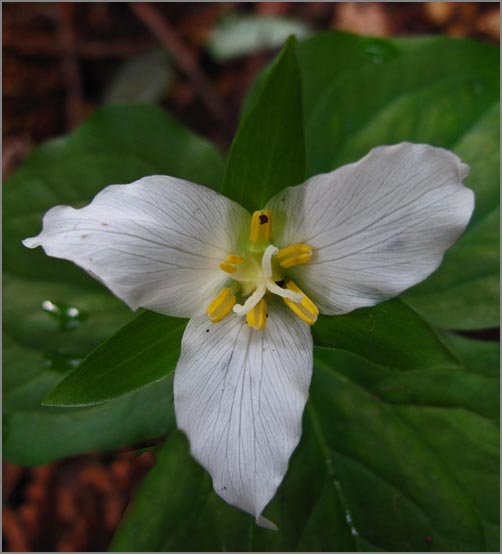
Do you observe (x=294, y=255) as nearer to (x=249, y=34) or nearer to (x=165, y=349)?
(x=165, y=349)

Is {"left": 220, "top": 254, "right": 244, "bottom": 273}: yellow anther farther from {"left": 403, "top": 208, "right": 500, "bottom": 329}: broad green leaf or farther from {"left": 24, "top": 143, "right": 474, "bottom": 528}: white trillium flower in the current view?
{"left": 403, "top": 208, "right": 500, "bottom": 329}: broad green leaf

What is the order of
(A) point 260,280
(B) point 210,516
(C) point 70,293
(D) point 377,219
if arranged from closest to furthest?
(D) point 377,219 < (A) point 260,280 < (B) point 210,516 < (C) point 70,293

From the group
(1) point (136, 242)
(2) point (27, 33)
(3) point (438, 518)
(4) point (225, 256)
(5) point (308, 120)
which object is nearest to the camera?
(1) point (136, 242)

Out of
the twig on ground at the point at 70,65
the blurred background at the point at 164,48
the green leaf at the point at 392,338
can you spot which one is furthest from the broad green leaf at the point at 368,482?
the twig on ground at the point at 70,65

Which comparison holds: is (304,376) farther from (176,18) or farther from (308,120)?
(176,18)

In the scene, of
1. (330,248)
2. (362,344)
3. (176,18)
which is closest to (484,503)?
(362,344)

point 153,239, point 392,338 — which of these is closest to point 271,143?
point 153,239
